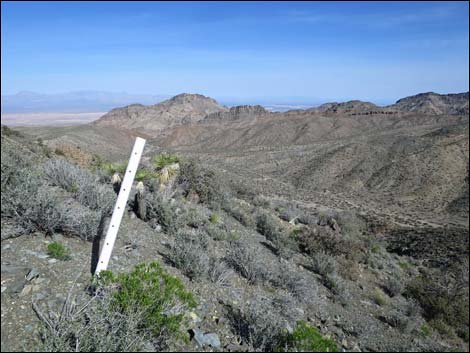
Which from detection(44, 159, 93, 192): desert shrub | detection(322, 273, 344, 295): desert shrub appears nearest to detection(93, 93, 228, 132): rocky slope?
detection(44, 159, 93, 192): desert shrub

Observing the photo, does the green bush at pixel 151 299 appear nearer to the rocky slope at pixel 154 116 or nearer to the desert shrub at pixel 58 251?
the desert shrub at pixel 58 251

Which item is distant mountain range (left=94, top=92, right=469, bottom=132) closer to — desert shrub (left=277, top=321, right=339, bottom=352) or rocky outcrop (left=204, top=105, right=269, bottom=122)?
rocky outcrop (left=204, top=105, right=269, bottom=122)

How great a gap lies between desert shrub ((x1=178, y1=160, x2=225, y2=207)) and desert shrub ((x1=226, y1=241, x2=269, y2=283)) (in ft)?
12.7

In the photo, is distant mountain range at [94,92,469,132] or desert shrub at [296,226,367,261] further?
distant mountain range at [94,92,469,132]

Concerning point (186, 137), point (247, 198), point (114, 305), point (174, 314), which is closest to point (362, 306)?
point (174, 314)

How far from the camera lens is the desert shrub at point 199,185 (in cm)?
1079

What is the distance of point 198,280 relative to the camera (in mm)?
5438

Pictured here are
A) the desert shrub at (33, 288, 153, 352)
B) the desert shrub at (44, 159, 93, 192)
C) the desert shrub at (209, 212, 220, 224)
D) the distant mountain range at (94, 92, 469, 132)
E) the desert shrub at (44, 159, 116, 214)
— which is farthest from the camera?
the distant mountain range at (94, 92, 469, 132)

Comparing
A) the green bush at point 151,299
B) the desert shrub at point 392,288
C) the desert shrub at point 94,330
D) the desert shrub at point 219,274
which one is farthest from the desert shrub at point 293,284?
the desert shrub at point 94,330

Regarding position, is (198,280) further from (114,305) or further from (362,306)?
(362,306)

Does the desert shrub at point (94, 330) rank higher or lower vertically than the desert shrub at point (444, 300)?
higher

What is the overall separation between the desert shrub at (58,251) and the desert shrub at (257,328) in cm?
235

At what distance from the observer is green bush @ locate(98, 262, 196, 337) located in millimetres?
3508

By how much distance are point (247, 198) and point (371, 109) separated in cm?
7695
